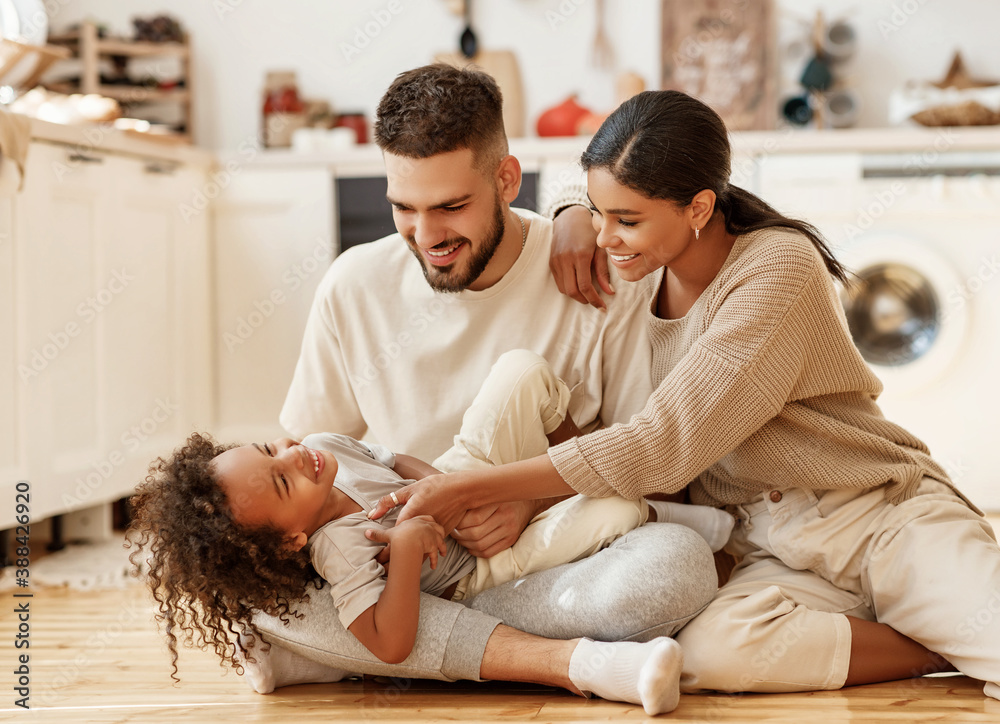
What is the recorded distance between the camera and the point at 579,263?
5.11 ft

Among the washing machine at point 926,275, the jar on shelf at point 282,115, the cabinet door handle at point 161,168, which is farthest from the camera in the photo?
the jar on shelf at point 282,115

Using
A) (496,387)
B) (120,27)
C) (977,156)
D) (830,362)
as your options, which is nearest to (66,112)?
(120,27)

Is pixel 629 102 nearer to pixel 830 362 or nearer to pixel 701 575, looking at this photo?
pixel 830 362

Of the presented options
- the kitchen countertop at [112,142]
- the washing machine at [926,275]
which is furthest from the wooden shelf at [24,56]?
the washing machine at [926,275]

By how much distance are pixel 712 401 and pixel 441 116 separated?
55 centimetres

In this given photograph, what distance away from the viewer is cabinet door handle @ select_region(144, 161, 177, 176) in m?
2.72

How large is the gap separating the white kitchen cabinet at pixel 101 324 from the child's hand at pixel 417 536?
123 centimetres

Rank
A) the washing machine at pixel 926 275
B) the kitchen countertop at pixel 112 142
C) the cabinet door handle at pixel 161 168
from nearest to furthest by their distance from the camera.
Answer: the kitchen countertop at pixel 112 142 < the cabinet door handle at pixel 161 168 < the washing machine at pixel 926 275

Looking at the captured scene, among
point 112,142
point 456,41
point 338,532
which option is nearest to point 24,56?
point 112,142

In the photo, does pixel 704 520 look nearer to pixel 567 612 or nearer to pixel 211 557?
pixel 567 612

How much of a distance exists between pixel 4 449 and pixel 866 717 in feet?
5.85

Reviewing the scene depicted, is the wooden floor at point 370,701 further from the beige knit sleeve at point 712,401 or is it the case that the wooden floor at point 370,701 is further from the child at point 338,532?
the beige knit sleeve at point 712,401

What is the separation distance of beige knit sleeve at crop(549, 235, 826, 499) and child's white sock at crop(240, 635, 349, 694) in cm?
45

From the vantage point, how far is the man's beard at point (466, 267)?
1.49 m
